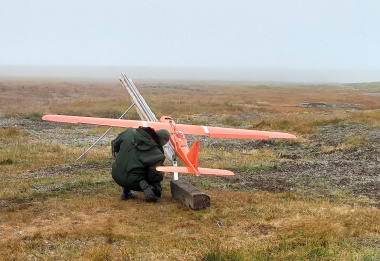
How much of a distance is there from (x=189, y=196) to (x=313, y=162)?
975cm

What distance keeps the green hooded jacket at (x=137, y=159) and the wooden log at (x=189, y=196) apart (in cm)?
75

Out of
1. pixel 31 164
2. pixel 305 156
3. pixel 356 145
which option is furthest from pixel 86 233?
pixel 356 145

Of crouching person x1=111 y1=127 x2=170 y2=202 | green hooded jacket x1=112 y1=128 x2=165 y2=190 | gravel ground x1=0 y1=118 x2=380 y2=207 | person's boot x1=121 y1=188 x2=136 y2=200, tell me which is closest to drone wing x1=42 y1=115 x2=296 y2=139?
gravel ground x1=0 y1=118 x2=380 y2=207

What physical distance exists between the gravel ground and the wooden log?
3.06m

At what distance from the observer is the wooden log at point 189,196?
1003 centimetres

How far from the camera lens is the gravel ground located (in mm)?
13539

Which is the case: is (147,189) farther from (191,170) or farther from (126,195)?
(191,170)

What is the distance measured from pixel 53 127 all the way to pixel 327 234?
83.9 feet

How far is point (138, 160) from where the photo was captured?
10461 mm

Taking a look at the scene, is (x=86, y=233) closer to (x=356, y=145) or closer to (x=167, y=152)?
(x=167, y=152)

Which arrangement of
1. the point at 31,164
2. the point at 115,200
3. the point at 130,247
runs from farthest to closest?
the point at 31,164 → the point at 115,200 → the point at 130,247

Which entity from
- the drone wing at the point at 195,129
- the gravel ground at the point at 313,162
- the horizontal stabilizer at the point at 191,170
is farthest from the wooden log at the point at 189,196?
the gravel ground at the point at 313,162

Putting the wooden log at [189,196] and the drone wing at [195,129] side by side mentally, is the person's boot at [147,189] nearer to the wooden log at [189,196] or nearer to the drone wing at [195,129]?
the wooden log at [189,196]

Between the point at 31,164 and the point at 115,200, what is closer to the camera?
the point at 115,200
